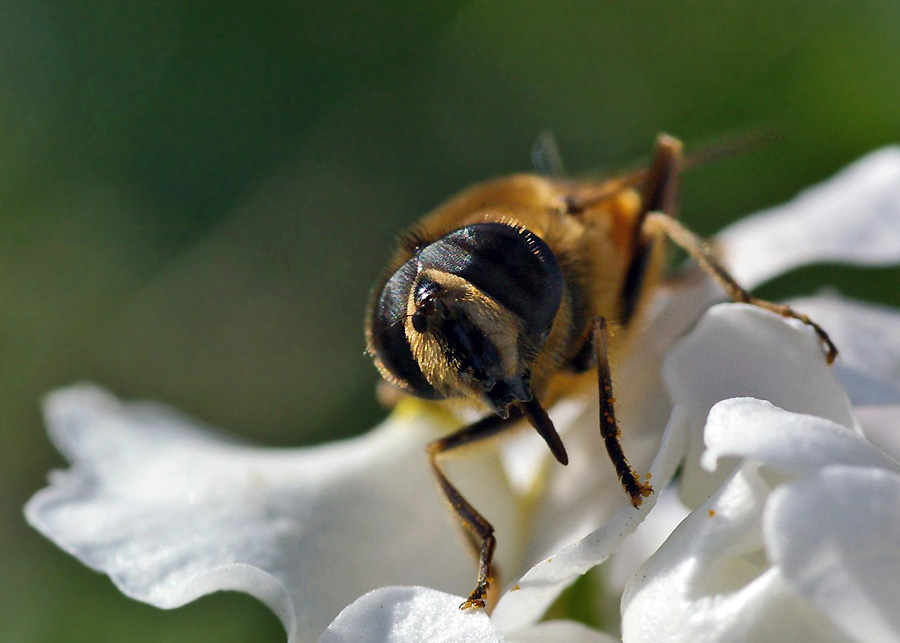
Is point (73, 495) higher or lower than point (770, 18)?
higher

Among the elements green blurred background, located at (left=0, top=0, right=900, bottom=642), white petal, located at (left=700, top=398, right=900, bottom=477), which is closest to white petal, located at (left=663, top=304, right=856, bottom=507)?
white petal, located at (left=700, top=398, right=900, bottom=477)

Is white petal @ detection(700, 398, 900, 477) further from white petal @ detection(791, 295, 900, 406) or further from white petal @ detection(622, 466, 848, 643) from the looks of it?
white petal @ detection(791, 295, 900, 406)

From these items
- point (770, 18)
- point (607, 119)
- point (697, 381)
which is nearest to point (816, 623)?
point (697, 381)

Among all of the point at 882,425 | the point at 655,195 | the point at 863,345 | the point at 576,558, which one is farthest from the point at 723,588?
the point at 655,195

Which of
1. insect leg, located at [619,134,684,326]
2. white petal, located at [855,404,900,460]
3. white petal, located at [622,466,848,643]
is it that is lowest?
white petal, located at [855,404,900,460]

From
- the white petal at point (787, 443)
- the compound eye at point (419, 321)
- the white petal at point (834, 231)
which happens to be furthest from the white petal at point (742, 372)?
the white petal at point (834, 231)

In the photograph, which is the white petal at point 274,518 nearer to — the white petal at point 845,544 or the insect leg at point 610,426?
the insect leg at point 610,426

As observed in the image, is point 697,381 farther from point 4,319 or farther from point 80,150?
point 80,150
